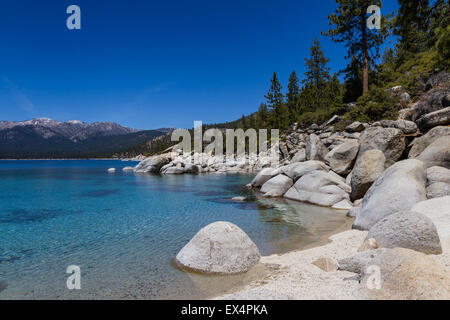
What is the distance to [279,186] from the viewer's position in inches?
908

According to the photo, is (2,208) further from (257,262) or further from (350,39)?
(350,39)

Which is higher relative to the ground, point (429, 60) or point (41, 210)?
point (429, 60)

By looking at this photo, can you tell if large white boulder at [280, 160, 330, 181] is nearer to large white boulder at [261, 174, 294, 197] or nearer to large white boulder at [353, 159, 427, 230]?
large white boulder at [261, 174, 294, 197]

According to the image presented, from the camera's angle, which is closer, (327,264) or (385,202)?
(327,264)

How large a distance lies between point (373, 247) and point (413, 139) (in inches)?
545

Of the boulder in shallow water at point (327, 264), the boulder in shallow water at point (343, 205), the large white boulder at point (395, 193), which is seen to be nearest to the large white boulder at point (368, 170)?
the boulder in shallow water at point (343, 205)

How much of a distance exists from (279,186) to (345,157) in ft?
19.3

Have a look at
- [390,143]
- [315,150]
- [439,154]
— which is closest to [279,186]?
[315,150]

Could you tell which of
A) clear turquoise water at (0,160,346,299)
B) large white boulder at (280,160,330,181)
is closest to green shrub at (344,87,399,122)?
large white boulder at (280,160,330,181)

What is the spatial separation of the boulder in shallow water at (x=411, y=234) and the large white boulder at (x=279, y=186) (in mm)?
15236

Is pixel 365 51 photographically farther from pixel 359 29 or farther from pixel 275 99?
pixel 275 99

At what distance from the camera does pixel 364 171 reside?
1602 centimetres

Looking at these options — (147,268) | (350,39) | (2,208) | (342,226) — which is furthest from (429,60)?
(2,208)
